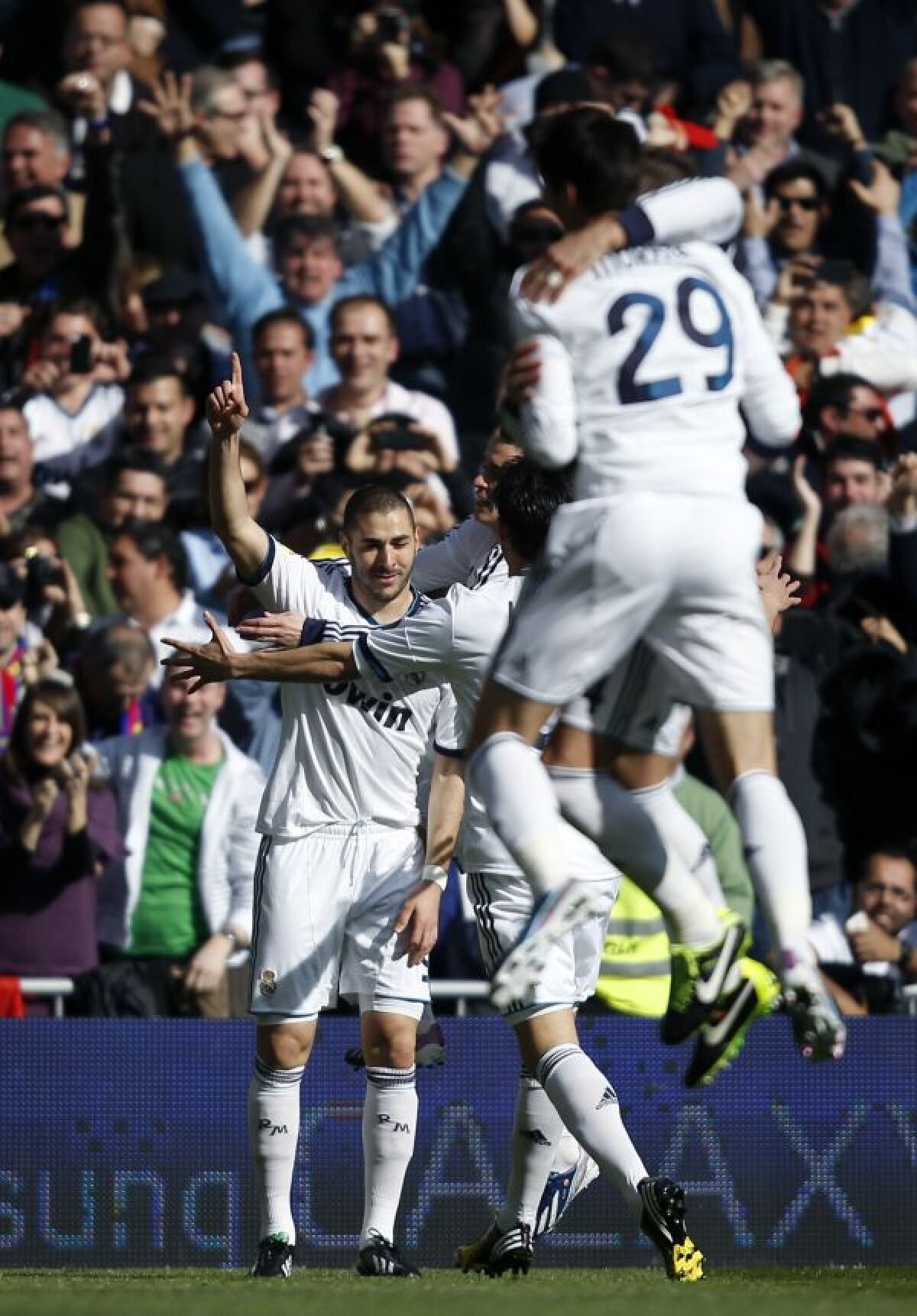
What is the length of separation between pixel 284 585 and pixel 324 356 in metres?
4.91

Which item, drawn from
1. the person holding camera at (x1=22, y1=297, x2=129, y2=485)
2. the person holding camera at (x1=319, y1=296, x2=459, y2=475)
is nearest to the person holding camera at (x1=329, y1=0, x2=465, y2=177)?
the person holding camera at (x1=319, y1=296, x2=459, y2=475)

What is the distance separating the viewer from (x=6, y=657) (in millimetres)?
10852

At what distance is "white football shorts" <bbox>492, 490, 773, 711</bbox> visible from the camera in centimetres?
597

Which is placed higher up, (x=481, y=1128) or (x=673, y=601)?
(x=673, y=601)

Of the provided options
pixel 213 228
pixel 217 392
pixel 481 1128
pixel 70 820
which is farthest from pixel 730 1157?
pixel 213 228

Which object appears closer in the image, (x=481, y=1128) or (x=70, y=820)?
(x=481, y=1128)

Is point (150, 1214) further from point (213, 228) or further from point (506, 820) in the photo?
point (213, 228)

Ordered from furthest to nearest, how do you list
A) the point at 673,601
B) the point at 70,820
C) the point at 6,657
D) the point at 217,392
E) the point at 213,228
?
the point at 213,228 < the point at 6,657 < the point at 70,820 < the point at 217,392 < the point at 673,601

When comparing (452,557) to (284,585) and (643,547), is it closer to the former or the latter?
(284,585)

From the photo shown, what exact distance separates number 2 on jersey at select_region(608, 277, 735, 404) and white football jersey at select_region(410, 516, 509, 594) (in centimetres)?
203

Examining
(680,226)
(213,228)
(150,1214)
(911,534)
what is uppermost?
(680,226)

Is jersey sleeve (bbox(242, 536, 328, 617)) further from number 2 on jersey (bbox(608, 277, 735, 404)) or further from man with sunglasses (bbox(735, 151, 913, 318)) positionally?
man with sunglasses (bbox(735, 151, 913, 318))

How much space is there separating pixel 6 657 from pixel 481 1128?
3193mm

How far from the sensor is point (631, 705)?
252 inches
